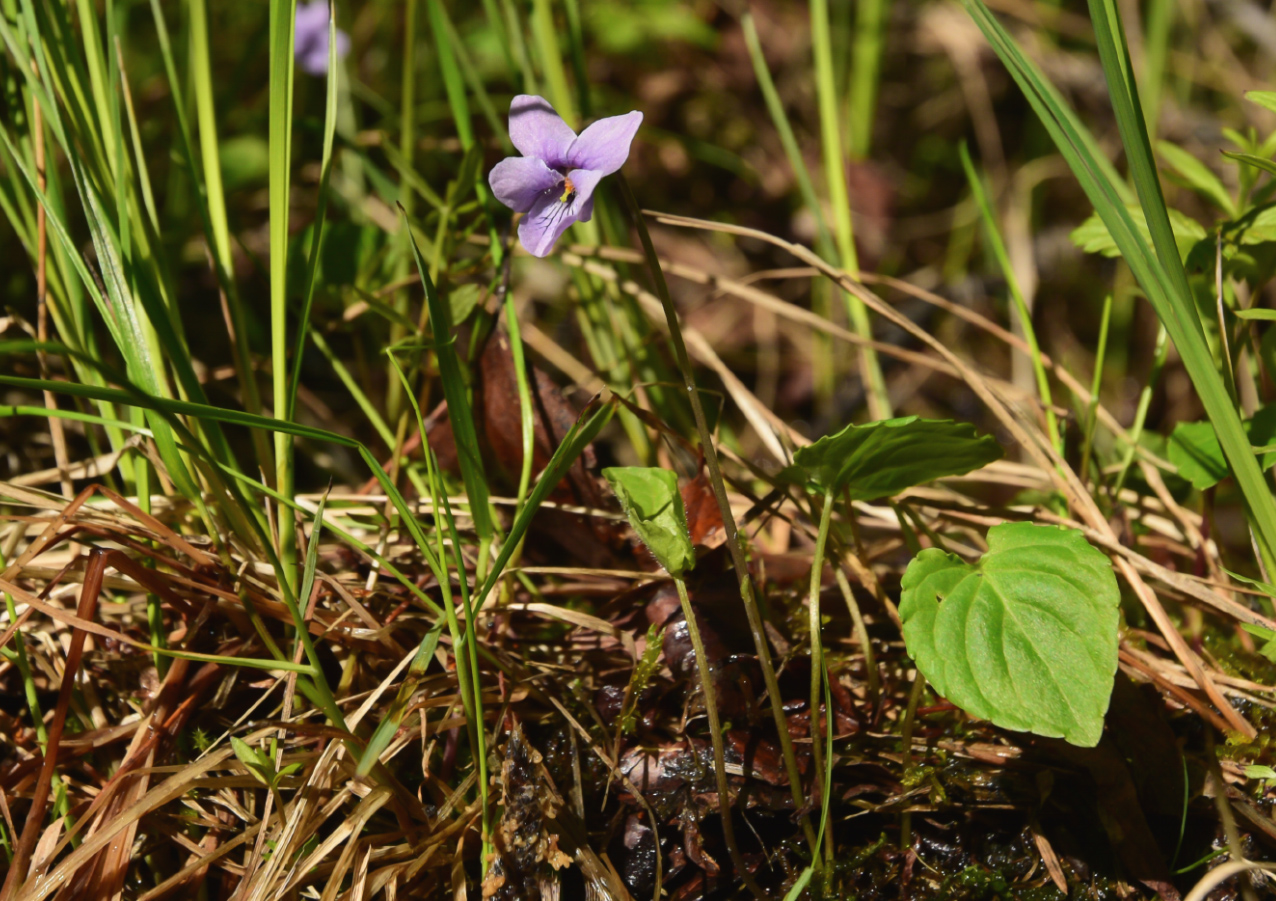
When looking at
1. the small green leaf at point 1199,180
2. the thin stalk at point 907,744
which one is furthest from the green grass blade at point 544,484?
the small green leaf at point 1199,180

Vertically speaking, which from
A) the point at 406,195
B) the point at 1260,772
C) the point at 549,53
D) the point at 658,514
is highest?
the point at 549,53

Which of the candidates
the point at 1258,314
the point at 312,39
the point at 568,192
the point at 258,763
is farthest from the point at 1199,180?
the point at 312,39

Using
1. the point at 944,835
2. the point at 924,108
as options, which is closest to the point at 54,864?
the point at 944,835

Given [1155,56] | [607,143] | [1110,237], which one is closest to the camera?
[607,143]

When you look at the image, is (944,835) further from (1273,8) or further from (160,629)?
(1273,8)

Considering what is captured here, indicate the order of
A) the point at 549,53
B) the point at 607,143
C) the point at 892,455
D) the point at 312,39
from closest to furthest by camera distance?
the point at 607,143, the point at 892,455, the point at 549,53, the point at 312,39

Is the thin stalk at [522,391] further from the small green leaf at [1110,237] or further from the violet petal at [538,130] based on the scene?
the small green leaf at [1110,237]

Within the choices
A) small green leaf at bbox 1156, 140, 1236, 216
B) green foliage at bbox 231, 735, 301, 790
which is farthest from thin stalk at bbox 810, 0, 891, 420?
green foliage at bbox 231, 735, 301, 790

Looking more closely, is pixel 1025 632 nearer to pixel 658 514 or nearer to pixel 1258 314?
pixel 658 514
